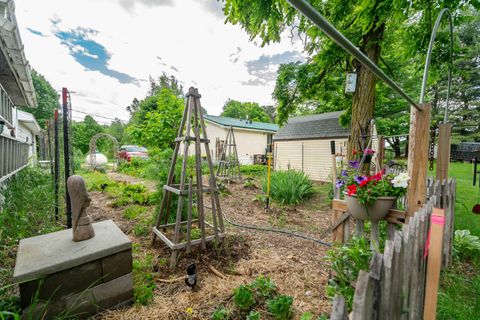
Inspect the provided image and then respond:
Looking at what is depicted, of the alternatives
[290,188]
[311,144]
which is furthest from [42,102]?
[290,188]

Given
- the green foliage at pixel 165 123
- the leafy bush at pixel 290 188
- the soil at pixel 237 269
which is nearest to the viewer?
the soil at pixel 237 269

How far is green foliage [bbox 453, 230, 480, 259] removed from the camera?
2.58m

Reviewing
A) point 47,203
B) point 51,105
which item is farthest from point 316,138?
point 51,105

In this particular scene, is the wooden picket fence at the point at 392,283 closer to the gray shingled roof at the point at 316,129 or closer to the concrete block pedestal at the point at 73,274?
the concrete block pedestal at the point at 73,274

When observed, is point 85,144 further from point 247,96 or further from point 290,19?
point 290,19

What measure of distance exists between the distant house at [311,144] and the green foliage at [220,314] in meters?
7.46

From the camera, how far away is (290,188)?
5.48m

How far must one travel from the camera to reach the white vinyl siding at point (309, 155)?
9.63 m

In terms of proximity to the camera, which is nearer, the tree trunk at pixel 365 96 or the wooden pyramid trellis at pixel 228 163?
the tree trunk at pixel 365 96

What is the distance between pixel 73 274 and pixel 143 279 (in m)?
0.76

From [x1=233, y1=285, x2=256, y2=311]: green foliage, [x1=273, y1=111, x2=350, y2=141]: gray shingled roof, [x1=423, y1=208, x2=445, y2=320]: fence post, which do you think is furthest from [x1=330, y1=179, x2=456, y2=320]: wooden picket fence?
[x1=273, y1=111, x2=350, y2=141]: gray shingled roof

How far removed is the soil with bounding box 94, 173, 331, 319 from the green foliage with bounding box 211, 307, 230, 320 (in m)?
0.11

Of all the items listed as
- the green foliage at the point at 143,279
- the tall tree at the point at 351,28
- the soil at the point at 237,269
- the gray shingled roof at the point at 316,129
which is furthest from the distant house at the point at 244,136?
the green foliage at the point at 143,279

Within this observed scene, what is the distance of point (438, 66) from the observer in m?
4.17
